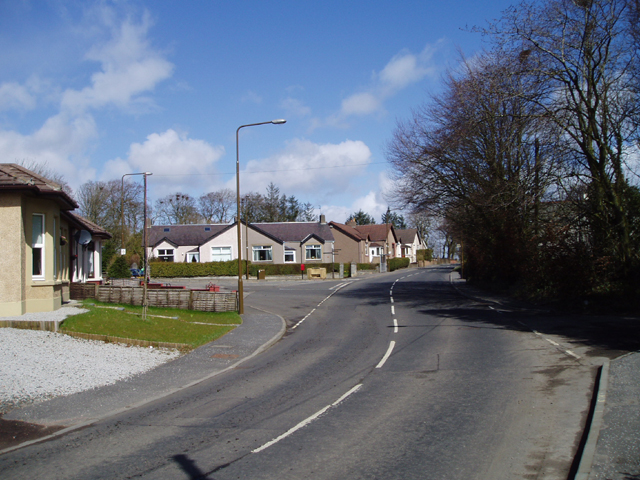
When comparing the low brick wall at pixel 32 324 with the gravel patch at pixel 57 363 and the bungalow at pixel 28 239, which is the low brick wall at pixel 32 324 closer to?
the gravel patch at pixel 57 363

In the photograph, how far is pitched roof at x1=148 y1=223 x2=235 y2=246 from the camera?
70.2 metres

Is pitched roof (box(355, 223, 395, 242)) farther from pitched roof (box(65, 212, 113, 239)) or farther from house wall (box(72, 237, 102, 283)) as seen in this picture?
pitched roof (box(65, 212, 113, 239))

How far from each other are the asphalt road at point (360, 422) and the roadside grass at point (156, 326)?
12.4 feet

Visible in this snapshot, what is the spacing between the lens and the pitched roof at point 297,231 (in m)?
69.6

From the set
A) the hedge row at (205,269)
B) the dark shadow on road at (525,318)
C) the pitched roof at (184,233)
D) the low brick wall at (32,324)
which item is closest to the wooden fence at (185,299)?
the dark shadow on road at (525,318)

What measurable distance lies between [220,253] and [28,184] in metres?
51.7

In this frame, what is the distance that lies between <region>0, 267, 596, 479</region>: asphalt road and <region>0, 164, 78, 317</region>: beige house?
806 centimetres

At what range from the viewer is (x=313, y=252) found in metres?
69.0

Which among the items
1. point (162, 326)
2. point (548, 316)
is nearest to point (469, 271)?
point (548, 316)

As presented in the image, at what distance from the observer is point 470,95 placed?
2695 centimetres

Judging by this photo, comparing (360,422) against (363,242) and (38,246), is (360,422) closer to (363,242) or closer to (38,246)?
(38,246)

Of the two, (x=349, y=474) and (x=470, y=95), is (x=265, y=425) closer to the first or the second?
(x=349, y=474)

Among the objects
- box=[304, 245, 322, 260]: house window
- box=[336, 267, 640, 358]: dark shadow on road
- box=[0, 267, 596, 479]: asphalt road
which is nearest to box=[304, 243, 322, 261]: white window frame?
box=[304, 245, 322, 260]: house window

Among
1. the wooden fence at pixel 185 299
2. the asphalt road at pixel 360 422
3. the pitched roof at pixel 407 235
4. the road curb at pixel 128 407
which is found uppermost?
the pitched roof at pixel 407 235
